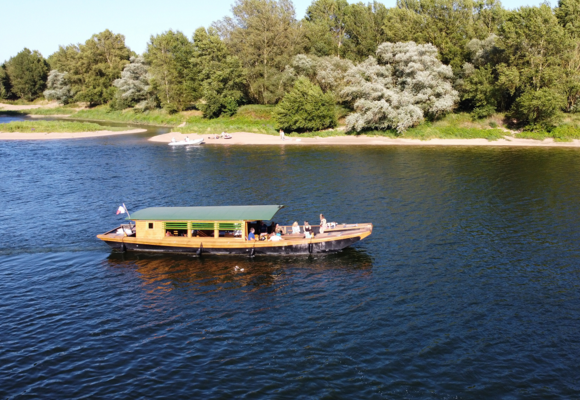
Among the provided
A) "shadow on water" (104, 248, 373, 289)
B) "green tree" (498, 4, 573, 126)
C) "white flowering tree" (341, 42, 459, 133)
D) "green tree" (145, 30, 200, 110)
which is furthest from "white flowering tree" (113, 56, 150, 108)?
"shadow on water" (104, 248, 373, 289)

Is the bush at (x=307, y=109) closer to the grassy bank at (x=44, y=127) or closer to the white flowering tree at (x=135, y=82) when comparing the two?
the grassy bank at (x=44, y=127)

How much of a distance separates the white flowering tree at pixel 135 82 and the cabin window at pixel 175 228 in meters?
118

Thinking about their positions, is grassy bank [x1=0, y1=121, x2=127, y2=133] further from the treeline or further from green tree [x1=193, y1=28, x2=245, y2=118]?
green tree [x1=193, y1=28, x2=245, y2=118]

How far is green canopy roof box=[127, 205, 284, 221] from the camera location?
41438 millimetres

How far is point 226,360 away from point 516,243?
94.7 ft

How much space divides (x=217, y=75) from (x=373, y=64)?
42.9 metres

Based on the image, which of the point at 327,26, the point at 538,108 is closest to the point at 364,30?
the point at 327,26

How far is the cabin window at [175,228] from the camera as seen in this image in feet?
140

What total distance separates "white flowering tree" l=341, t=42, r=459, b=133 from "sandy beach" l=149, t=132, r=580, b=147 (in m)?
→ 3.44

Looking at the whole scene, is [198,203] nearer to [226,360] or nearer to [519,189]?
[226,360]

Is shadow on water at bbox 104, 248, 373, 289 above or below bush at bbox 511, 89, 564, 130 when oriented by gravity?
below

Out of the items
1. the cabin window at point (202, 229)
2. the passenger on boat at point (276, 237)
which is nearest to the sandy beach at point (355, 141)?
the cabin window at point (202, 229)

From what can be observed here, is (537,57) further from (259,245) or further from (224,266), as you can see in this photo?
(224,266)

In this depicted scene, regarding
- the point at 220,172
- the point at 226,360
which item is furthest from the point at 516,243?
the point at 220,172
